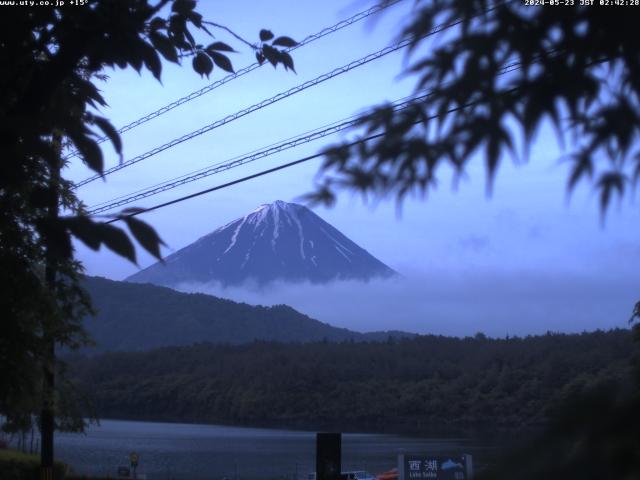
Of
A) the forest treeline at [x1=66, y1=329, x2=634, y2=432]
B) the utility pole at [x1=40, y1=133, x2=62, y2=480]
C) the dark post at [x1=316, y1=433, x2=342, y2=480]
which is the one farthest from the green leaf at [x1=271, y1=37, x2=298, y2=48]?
the dark post at [x1=316, y1=433, x2=342, y2=480]

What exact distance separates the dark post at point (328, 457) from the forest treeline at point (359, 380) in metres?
2.89

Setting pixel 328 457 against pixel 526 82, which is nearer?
pixel 526 82

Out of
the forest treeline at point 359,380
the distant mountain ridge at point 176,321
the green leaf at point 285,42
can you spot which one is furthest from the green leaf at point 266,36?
the distant mountain ridge at point 176,321

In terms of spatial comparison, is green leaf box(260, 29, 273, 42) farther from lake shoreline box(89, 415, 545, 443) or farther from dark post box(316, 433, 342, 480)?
lake shoreline box(89, 415, 545, 443)

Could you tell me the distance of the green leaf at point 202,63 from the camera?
5165 mm

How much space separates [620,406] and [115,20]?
3509 mm

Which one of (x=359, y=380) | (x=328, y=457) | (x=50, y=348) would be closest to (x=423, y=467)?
(x=328, y=457)

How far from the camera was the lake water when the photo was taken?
3494 centimetres

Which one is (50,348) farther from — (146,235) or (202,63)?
(146,235)

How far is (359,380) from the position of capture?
58.6 metres

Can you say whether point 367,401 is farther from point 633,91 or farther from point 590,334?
point 633,91

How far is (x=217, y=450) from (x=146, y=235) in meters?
44.6

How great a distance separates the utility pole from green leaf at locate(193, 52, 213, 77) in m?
0.97

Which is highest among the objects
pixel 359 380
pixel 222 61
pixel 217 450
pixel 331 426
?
pixel 222 61
